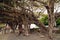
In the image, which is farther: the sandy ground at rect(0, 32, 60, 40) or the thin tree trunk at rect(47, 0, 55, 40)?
the sandy ground at rect(0, 32, 60, 40)

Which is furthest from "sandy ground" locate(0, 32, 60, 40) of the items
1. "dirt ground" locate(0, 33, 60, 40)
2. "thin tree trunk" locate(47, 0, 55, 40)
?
"thin tree trunk" locate(47, 0, 55, 40)

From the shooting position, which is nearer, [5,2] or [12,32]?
[5,2]

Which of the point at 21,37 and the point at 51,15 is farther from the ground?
the point at 51,15

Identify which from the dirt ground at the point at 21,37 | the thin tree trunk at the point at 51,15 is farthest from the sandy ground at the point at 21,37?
the thin tree trunk at the point at 51,15

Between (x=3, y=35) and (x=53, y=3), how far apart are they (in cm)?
220

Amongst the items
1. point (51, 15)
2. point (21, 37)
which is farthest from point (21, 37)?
point (51, 15)

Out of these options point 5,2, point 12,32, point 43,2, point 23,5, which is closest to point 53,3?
point 43,2

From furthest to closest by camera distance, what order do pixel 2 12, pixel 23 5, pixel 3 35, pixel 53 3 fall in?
pixel 3 35
pixel 2 12
pixel 23 5
pixel 53 3

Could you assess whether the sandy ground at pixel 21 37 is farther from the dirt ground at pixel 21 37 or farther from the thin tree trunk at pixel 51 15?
the thin tree trunk at pixel 51 15

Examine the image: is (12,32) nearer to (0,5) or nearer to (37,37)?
(37,37)

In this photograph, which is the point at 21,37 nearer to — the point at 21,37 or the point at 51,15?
the point at 21,37

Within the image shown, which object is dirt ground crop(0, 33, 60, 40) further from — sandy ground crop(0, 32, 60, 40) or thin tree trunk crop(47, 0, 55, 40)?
thin tree trunk crop(47, 0, 55, 40)

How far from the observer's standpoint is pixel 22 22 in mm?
5207

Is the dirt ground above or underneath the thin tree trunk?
underneath
